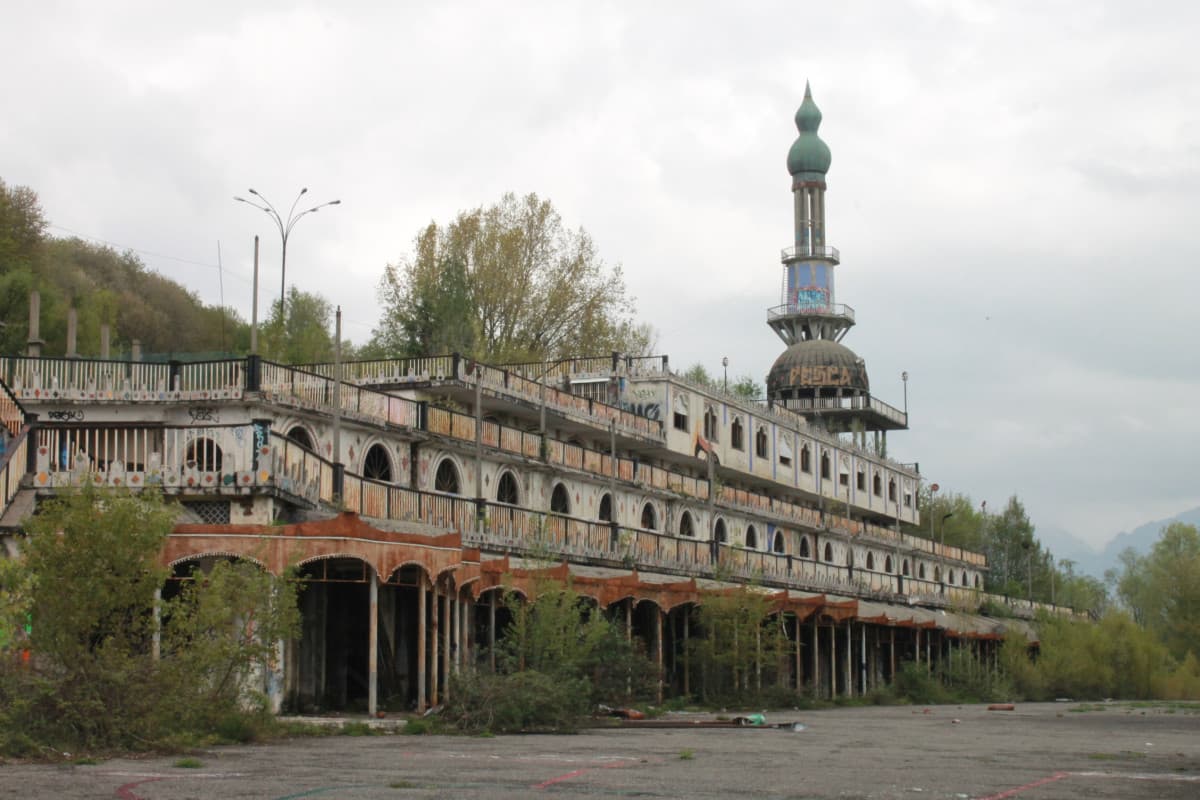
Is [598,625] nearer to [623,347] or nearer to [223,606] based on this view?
[223,606]

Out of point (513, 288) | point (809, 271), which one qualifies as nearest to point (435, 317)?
point (513, 288)

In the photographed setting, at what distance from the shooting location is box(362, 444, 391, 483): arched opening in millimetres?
40750

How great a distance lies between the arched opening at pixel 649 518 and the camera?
194 feet

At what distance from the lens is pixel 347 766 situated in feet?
53.6

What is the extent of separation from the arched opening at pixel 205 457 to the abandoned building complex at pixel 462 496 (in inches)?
4.4

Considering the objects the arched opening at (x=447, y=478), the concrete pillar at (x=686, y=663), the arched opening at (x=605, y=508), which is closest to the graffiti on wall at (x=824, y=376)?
the arched opening at (x=605, y=508)

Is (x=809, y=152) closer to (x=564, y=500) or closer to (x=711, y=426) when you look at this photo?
(x=711, y=426)

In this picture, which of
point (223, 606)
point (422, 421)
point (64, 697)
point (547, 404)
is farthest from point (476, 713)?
point (547, 404)

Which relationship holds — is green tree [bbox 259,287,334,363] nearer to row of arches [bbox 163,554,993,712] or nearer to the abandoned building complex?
the abandoned building complex

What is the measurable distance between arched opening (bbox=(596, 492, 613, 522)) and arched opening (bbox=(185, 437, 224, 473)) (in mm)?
24775

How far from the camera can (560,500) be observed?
52312 millimetres

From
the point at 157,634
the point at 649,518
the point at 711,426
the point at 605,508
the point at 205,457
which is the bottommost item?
the point at 157,634

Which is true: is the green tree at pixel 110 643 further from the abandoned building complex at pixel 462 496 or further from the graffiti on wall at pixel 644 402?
the graffiti on wall at pixel 644 402

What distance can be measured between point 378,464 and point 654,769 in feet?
83.7
